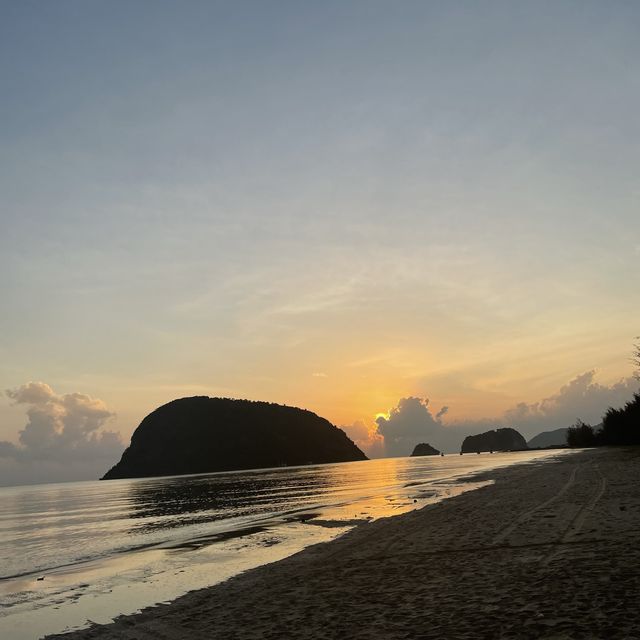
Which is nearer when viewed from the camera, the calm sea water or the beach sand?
the beach sand

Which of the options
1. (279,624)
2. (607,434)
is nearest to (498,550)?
(279,624)

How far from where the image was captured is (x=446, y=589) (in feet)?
30.9

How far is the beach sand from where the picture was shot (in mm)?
7191

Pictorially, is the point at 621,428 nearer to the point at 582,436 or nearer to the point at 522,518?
the point at 582,436

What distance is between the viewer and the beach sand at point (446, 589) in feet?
23.6

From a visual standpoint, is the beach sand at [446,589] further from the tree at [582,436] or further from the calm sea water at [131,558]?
the tree at [582,436]

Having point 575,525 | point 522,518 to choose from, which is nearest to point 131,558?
point 522,518

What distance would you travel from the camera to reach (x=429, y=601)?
8.78m

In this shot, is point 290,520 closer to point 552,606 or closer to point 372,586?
point 372,586

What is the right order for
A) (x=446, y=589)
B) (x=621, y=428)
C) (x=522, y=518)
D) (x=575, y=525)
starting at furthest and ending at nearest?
(x=621, y=428) < (x=522, y=518) < (x=575, y=525) < (x=446, y=589)

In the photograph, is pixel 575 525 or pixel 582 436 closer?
pixel 575 525

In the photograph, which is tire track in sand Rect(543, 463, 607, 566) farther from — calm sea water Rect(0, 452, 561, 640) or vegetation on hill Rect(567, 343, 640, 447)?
vegetation on hill Rect(567, 343, 640, 447)

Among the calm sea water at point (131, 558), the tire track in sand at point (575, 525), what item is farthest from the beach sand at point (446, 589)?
the calm sea water at point (131, 558)

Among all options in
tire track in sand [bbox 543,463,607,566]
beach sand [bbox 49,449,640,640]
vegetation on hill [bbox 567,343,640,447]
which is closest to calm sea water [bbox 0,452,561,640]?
beach sand [bbox 49,449,640,640]
